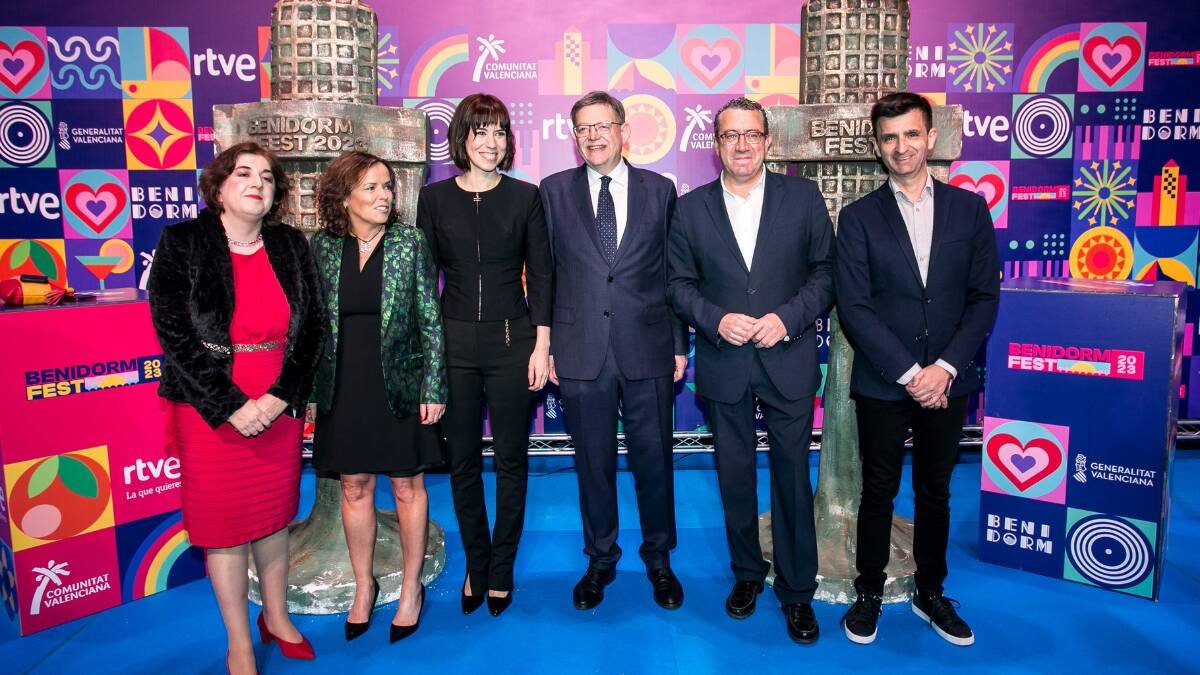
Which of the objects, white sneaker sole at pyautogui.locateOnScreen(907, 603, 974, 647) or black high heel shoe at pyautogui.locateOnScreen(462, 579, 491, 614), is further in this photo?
black high heel shoe at pyautogui.locateOnScreen(462, 579, 491, 614)

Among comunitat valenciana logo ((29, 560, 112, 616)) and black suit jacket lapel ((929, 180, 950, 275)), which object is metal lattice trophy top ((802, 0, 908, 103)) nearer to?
black suit jacket lapel ((929, 180, 950, 275))

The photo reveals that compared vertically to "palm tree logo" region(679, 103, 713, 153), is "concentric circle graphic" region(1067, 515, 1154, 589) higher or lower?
lower

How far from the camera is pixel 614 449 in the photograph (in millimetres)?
3010

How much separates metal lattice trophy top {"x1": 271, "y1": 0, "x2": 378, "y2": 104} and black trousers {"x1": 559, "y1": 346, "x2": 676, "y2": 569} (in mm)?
1554

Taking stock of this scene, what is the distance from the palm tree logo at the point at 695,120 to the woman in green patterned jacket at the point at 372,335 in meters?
2.47

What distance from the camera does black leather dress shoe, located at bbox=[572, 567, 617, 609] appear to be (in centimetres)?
301

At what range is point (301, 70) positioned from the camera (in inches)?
119

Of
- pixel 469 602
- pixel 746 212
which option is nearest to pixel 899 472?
pixel 746 212

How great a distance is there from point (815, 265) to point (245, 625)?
7.73 ft

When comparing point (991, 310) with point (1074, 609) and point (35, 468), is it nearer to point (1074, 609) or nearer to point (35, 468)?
point (1074, 609)

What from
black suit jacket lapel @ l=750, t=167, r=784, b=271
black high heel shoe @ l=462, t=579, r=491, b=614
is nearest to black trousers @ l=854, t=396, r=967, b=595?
black suit jacket lapel @ l=750, t=167, r=784, b=271

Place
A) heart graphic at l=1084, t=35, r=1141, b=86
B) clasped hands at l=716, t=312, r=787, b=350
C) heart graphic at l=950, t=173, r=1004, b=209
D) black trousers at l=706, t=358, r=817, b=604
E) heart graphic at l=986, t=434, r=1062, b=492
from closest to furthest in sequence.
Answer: clasped hands at l=716, t=312, r=787, b=350
black trousers at l=706, t=358, r=817, b=604
heart graphic at l=986, t=434, r=1062, b=492
heart graphic at l=1084, t=35, r=1141, b=86
heart graphic at l=950, t=173, r=1004, b=209

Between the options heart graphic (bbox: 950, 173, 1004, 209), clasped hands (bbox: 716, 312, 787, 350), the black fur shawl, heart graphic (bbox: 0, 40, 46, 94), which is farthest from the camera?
heart graphic (bbox: 950, 173, 1004, 209)

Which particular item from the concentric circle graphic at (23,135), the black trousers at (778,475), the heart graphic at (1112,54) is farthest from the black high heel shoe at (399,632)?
the heart graphic at (1112,54)
